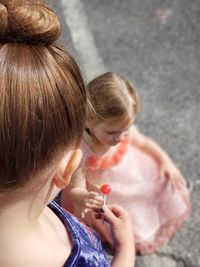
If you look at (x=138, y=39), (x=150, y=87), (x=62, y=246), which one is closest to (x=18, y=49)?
(x=62, y=246)

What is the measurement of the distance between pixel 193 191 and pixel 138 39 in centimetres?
101

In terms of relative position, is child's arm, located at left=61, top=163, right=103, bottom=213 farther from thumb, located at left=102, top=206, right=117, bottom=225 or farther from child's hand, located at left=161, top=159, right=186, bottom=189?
child's hand, located at left=161, top=159, right=186, bottom=189

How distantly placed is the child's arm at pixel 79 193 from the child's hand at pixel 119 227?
0.05 meters

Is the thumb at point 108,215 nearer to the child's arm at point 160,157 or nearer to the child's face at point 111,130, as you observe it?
the child's face at point 111,130

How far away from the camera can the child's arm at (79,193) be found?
137cm

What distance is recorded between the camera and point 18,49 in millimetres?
831

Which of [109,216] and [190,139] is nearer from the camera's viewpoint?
[109,216]

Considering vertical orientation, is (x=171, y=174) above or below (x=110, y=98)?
below

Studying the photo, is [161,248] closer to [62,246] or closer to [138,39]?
[62,246]

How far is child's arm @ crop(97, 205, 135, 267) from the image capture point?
1271mm

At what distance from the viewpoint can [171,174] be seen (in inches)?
77.5

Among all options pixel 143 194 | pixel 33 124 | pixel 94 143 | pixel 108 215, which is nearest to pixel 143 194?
pixel 143 194

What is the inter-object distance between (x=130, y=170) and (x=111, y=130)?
354 millimetres

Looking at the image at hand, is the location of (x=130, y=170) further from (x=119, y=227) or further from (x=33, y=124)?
(x=33, y=124)
